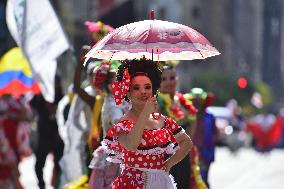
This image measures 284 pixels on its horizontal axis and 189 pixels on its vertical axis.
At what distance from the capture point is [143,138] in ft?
24.2

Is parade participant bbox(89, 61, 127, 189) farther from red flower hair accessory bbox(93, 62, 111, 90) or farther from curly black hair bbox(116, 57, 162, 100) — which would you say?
curly black hair bbox(116, 57, 162, 100)

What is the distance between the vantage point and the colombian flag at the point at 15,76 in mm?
13789

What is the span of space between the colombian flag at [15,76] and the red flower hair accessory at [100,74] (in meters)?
3.59

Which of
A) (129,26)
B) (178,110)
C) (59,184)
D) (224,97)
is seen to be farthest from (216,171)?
(224,97)

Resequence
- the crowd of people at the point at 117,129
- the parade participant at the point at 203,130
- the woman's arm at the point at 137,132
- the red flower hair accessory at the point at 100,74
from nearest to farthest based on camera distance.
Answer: the woman's arm at the point at 137,132
the crowd of people at the point at 117,129
the red flower hair accessory at the point at 100,74
the parade participant at the point at 203,130

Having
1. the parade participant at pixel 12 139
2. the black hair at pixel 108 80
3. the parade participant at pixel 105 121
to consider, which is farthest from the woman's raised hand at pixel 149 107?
the parade participant at pixel 12 139

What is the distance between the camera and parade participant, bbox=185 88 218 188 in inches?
468

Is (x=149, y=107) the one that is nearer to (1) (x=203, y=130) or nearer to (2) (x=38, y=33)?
(2) (x=38, y=33)

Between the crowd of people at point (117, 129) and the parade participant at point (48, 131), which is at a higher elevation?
the crowd of people at point (117, 129)

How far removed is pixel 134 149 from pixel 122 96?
40cm

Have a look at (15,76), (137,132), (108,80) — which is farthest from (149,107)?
(15,76)

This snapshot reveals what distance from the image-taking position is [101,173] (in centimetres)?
955

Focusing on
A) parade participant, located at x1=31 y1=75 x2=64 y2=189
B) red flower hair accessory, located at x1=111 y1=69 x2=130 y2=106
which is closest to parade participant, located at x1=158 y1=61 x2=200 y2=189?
red flower hair accessory, located at x1=111 y1=69 x2=130 y2=106

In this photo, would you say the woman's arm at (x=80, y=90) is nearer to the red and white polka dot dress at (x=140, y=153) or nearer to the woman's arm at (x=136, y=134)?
the red and white polka dot dress at (x=140, y=153)
